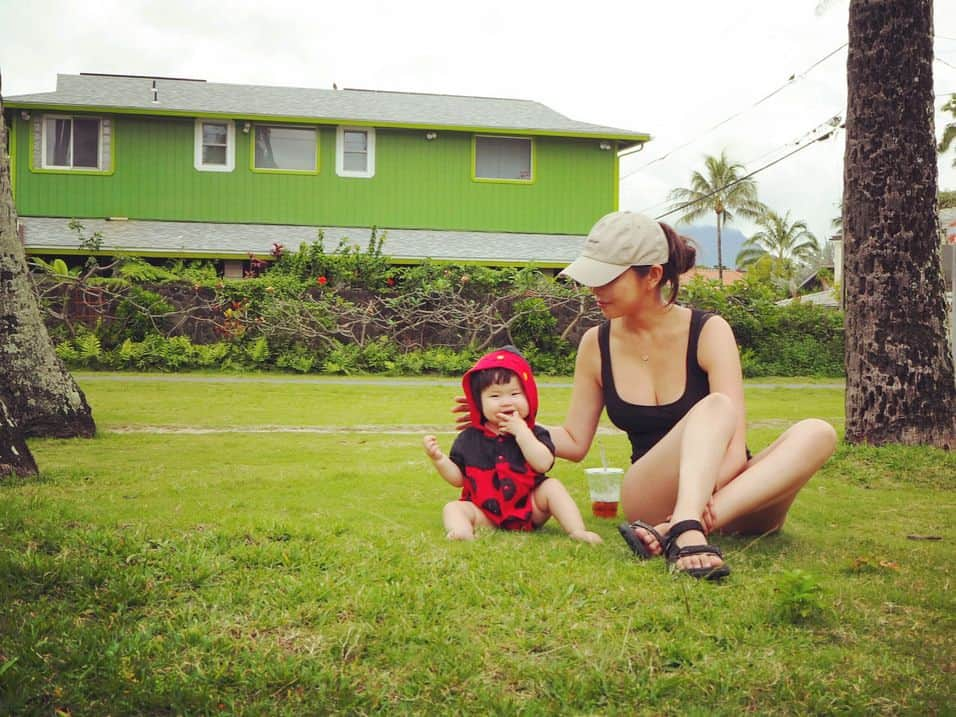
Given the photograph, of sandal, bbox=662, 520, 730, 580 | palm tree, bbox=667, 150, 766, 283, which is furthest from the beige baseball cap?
palm tree, bbox=667, 150, 766, 283

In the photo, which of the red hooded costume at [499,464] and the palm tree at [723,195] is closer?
the red hooded costume at [499,464]

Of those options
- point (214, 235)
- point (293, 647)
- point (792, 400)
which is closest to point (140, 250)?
point (214, 235)

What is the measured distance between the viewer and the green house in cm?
2394

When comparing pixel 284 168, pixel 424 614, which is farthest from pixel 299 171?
pixel 424 614

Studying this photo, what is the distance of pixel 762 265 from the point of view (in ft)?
172

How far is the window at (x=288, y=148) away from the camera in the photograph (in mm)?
25141

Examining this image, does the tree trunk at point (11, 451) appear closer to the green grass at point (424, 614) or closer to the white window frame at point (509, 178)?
the green grass at point (424, 614)

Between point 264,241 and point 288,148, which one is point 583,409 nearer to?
point 264,241

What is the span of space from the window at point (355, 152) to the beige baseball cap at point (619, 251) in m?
21.6

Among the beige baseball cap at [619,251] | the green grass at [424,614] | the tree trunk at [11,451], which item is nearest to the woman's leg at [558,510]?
the green grass at [424,614]

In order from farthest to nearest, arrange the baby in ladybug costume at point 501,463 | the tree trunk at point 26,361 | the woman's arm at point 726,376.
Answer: the tree trunk at point 26,361 → the baby in ladybug costume at point 501,463 → the woman's arm at point 726,376

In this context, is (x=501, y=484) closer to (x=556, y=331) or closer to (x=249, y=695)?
(x=249, y=695)

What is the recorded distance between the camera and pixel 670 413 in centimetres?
471

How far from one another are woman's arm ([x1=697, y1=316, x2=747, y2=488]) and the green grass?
404 mm
